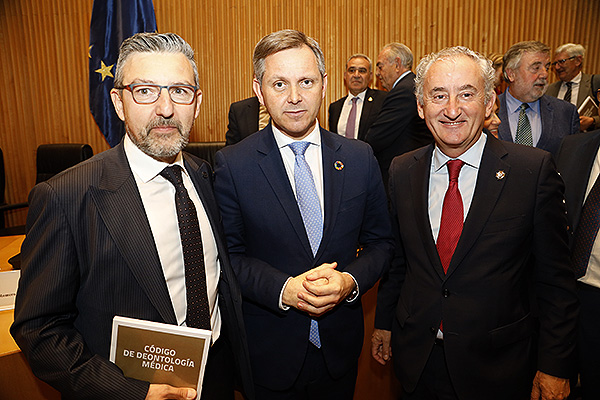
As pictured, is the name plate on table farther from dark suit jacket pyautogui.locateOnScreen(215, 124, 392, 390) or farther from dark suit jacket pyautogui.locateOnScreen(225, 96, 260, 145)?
dark suit jacket pyautogui.locateOnScreen(225, 96, 260, 145)

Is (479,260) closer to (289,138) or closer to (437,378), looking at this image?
(437,378)

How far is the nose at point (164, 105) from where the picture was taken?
1.33 meters

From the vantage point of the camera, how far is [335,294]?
1428 mm

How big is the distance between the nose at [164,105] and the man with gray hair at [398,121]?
3060mm

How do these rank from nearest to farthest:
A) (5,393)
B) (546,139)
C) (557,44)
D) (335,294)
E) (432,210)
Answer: (335,294), (432,210), (5,393), (546,139), (557,44)

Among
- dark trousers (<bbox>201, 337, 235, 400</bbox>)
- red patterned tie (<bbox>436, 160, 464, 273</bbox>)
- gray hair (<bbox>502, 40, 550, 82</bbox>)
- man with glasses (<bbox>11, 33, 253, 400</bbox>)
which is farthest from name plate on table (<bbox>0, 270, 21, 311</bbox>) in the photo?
gray hair (<bbox>502, 40, 550, 82</bbox>)

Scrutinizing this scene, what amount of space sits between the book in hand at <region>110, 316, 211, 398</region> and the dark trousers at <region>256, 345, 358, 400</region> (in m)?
0.50

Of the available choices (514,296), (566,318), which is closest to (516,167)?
(514,296)

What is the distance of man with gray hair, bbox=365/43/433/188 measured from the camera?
404cm

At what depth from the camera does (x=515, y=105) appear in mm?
3299

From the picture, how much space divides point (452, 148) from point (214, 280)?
1054mm

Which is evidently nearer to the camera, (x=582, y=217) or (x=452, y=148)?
(x=452, y=148)

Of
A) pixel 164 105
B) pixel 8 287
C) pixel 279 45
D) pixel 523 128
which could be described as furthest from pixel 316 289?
pixel 523 128

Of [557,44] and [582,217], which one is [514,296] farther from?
[557,44]
